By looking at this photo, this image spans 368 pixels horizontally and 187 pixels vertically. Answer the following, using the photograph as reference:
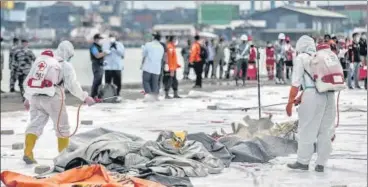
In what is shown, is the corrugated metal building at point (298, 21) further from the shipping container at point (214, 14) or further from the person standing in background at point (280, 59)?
the shipping container at point (214, 14)

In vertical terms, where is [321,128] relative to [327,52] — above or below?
below

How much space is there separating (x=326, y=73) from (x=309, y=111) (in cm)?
46

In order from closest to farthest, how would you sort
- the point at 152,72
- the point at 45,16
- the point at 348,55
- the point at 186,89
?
the point at 152,72 → the point at 348,55 → the point at 186,89 → the point at 45,16

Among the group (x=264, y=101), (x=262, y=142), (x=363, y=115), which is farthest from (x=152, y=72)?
(x=262, y=142)

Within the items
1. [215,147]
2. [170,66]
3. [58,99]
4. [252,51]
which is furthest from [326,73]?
[252,51]

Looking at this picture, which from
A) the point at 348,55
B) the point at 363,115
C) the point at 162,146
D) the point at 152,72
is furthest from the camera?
the point at 348,55

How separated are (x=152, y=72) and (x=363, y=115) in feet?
15.5

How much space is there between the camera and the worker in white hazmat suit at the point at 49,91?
8961 millimetres

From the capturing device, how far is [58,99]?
910 centimetres

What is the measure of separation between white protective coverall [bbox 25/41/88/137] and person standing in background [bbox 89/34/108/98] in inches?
305

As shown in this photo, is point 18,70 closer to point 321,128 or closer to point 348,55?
point 348,55

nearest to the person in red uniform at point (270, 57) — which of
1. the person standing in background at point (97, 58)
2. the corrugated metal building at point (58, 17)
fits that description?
the person standing in background at point (97, 58)

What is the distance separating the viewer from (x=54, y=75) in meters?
8.97

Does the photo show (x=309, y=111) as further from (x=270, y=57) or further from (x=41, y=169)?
(x=270, y=57)
